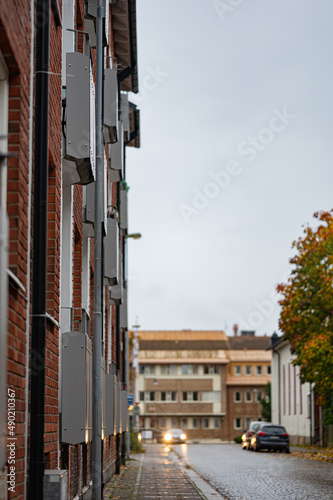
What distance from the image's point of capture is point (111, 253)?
16.7 metres

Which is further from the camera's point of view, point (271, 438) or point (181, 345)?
point (181, 345)

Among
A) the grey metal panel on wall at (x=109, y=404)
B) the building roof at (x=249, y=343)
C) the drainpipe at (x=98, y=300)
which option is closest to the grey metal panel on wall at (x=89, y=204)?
the drainpipe at (x=98, y=300)

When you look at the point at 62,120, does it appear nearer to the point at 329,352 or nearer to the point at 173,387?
the point at 329,352

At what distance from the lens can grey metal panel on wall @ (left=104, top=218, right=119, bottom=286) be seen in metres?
16.5

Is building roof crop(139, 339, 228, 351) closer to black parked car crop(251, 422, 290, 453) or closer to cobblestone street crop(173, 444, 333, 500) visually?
black parked car crop(251, 422, 290, 453)

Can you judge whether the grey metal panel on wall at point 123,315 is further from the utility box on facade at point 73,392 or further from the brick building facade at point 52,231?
the utility box on facade at point 73,392

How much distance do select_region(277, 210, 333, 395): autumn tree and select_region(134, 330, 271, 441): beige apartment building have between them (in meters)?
62.2

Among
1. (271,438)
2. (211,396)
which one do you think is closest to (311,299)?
(271,438)

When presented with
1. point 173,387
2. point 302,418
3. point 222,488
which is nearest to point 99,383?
point 222,488

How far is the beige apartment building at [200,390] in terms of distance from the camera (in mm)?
98000

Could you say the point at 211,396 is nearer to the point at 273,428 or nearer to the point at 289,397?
the point at 289,397

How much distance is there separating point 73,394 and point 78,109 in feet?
9.60

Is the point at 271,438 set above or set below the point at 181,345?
below

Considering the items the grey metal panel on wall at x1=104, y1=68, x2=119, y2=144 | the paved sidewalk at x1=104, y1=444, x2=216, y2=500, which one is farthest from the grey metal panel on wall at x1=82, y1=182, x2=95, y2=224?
the paved sidewalk at x1=104, y1=444, x2=216, y2=500
